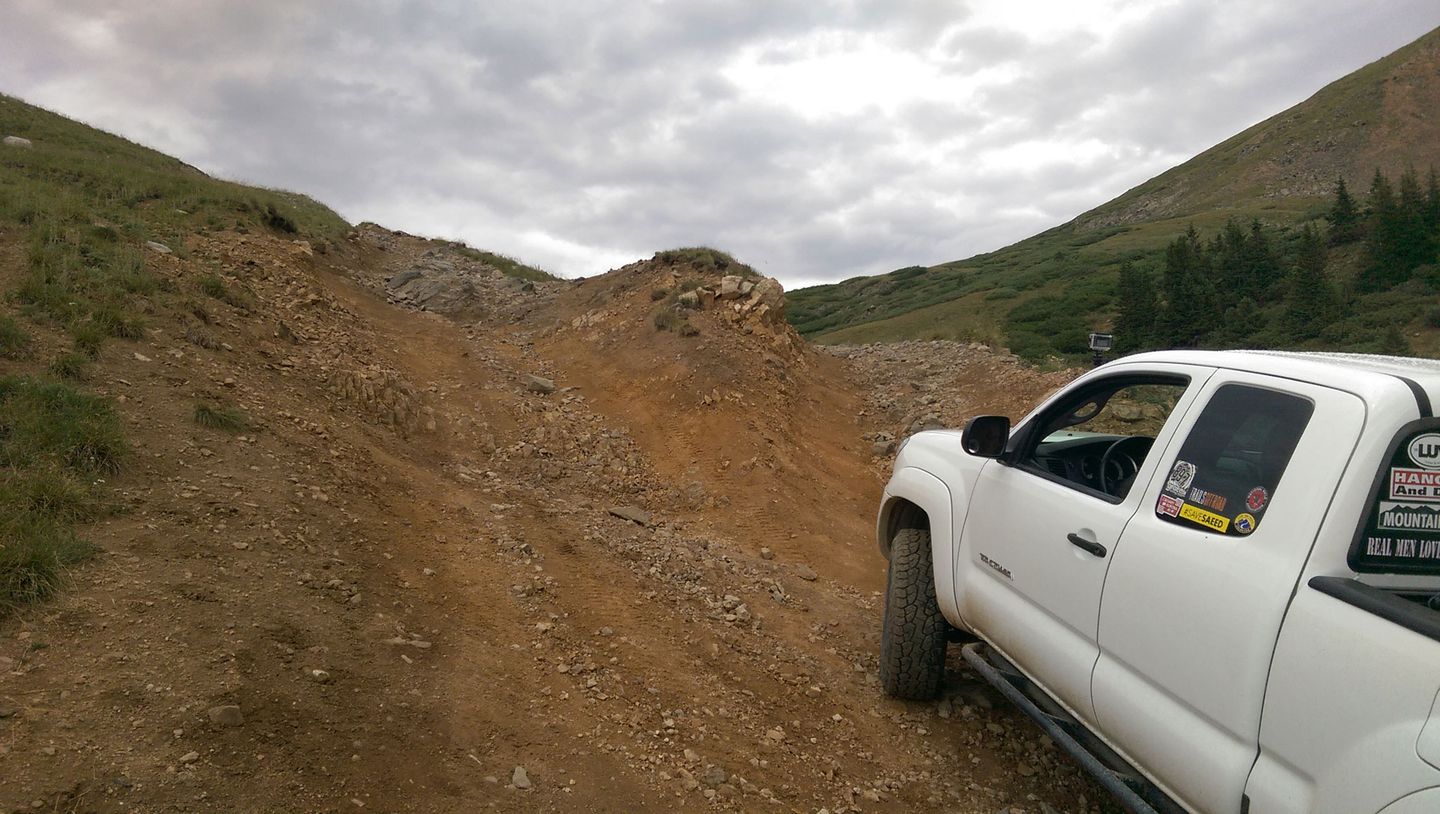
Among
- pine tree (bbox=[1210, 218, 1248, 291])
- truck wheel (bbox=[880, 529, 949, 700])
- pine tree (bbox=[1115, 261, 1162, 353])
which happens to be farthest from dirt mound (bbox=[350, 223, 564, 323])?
pine tree (bbox=[1210, 218, 1248, 291])

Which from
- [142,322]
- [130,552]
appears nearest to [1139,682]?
[130,552]

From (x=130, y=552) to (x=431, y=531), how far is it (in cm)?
203

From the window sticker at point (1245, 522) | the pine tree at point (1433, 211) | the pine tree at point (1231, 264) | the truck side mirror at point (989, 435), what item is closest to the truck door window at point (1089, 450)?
the truck side mirror at point (989, 435)

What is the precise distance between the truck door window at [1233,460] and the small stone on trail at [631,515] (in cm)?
537

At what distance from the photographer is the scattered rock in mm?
3326

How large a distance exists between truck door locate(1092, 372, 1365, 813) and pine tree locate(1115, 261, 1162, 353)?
29.2 m

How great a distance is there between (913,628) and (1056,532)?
Result: 142 cm

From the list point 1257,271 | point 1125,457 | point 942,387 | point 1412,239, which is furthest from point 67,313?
point 1412,239

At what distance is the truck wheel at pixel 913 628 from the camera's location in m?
4.29

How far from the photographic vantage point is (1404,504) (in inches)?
84.5

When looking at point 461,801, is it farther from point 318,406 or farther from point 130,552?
point 318,406

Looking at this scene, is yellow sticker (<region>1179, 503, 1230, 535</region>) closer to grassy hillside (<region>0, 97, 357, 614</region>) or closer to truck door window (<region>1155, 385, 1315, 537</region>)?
truck door window (<region>1155, 385, 1315, 537</region>)

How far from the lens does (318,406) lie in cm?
736

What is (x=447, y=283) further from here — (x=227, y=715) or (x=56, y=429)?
(x=227, y=715)
